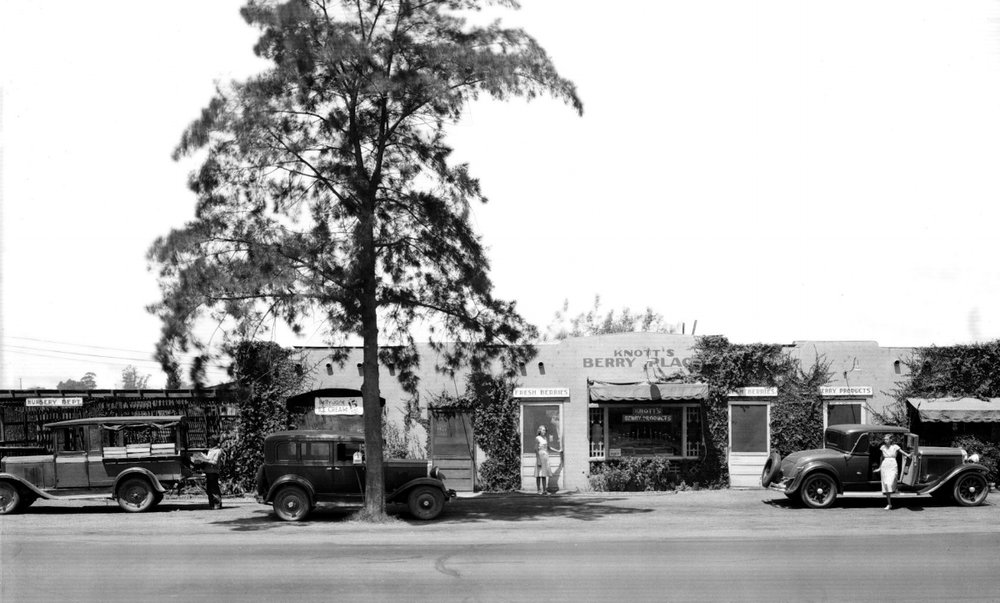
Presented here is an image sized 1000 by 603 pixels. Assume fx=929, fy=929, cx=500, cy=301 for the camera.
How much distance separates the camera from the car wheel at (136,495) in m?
20.3

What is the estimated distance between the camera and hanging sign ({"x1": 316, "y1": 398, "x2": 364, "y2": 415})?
950 inches

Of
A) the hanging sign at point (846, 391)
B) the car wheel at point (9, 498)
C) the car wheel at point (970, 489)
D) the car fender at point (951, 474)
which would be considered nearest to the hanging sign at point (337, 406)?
the car wheel at point (9, 498)

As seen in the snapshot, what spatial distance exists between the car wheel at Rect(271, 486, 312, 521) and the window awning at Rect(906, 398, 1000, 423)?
50.8 feet

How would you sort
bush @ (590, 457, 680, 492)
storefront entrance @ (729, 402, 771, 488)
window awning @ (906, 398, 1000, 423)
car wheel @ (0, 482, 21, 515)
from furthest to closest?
storefront entrance @ (729, 402, 771, 488) → bush @ (590, 457, 680, 492) → window awning @ (906, 398, 1000, 423) → car wheel @ (0, 482, 21, 515)

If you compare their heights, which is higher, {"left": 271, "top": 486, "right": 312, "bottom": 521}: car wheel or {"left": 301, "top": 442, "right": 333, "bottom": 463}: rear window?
{"left": 301, "top": 442, "right": 333, "bottom": 463}: rear window

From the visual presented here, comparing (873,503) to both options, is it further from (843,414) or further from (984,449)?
(984,449)

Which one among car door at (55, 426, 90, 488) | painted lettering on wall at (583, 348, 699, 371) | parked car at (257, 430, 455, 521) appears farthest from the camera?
painted lettering on wall at (583, 348, 699, 371)

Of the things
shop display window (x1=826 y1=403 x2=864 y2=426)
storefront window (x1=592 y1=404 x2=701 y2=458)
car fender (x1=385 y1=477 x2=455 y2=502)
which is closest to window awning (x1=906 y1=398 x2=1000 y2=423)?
shop display window (x1=826 y1=403 x2=864 y2=426)

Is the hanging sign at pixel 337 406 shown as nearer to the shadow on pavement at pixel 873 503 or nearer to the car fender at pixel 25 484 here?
the car fender at pixel 25 484

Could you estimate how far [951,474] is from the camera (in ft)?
65.0

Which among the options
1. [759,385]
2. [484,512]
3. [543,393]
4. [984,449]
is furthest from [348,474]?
[984,449]

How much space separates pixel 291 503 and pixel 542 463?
7.59 metres

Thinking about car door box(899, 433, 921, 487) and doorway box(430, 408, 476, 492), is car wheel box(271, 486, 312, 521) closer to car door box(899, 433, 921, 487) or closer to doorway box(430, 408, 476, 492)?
doorway box(430, 408, 476, 492)

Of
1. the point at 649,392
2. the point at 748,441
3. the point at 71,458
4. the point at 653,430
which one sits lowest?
the point at 748,441
